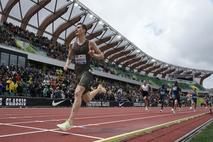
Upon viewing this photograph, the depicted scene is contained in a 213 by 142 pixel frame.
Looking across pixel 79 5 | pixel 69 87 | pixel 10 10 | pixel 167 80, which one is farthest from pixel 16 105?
pixel 167 80

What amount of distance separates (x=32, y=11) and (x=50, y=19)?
3.23 m

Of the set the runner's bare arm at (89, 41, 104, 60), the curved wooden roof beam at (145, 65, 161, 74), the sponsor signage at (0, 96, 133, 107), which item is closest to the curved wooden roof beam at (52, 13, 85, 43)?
the sponsor signage at (0, 96, 133, 107)

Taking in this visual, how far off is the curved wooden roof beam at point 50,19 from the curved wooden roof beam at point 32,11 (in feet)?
8.23

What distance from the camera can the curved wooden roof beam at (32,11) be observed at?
130 ft

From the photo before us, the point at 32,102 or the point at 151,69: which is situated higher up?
the point at 151,69

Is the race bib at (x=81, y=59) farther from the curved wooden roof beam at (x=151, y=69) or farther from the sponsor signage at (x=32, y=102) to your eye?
the curved wooden roof beam at (x=151, y=69)

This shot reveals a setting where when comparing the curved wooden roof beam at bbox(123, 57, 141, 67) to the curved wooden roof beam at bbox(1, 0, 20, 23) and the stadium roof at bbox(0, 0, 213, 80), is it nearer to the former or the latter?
the stadium roof at bbox(0, 0, 213, 80)

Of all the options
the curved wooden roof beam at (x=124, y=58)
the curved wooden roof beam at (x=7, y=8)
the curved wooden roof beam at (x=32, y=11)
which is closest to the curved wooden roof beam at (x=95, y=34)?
the curved wooden roof beam at (x=32, y=11)

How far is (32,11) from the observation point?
4022 centimetres

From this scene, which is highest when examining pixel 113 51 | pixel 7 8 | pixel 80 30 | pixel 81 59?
pixel 7 8

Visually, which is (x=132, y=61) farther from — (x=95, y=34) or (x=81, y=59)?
(x=81, y=59)

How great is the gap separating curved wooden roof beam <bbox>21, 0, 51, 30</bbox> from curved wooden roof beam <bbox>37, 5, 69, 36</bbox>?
8.23 feet

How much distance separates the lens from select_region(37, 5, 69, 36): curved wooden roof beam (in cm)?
4275

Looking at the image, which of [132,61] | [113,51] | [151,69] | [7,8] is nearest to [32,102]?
[7,8]
